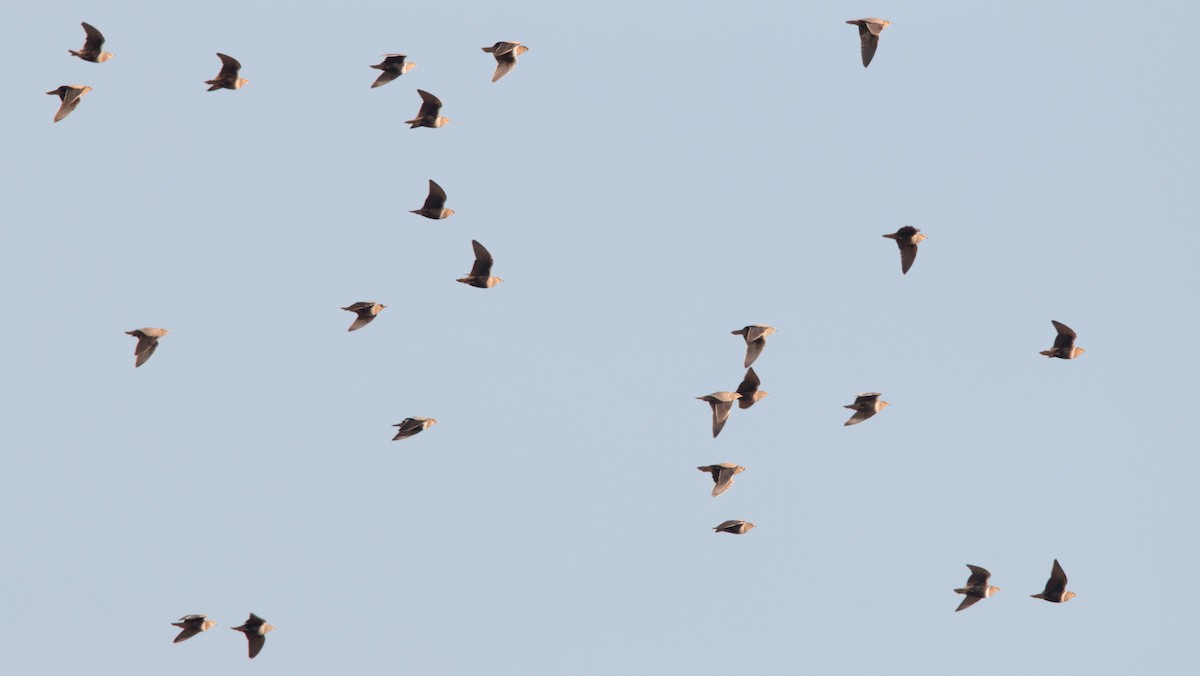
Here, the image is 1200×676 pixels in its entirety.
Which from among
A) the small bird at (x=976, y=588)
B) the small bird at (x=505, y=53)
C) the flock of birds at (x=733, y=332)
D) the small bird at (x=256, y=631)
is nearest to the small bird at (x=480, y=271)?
the flock of birds at (x=733, y=332)

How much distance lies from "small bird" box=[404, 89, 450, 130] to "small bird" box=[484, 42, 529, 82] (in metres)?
1.67

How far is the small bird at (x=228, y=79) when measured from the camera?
52031mm

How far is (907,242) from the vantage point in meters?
51.7

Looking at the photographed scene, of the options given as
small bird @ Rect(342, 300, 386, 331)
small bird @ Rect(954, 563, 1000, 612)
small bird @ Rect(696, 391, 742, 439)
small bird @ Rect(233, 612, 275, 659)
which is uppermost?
small bird @ Rect(342, 300, 386, 331)

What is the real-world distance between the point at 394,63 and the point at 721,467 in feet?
41.6

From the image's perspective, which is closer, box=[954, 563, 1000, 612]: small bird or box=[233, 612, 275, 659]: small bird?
box=[233, 612, 275, 659]: small bird

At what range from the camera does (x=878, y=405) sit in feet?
167

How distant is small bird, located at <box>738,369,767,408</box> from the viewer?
5056 centimetres

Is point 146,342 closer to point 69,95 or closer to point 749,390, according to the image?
point 69,95

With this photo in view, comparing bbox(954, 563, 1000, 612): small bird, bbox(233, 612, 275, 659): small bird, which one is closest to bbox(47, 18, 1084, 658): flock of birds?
bbox(954, 563, 1000, 612): small bird

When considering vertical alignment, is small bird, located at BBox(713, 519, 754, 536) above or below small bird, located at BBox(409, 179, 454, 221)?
below

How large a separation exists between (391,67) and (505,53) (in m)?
2.83

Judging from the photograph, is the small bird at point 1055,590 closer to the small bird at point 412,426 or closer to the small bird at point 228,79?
the small bird at point 412,426

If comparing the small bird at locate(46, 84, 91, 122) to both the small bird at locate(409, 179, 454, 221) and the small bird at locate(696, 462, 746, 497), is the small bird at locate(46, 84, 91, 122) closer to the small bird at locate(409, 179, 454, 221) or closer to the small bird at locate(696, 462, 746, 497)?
the small bird at locate(409, 179, 454, 221)
